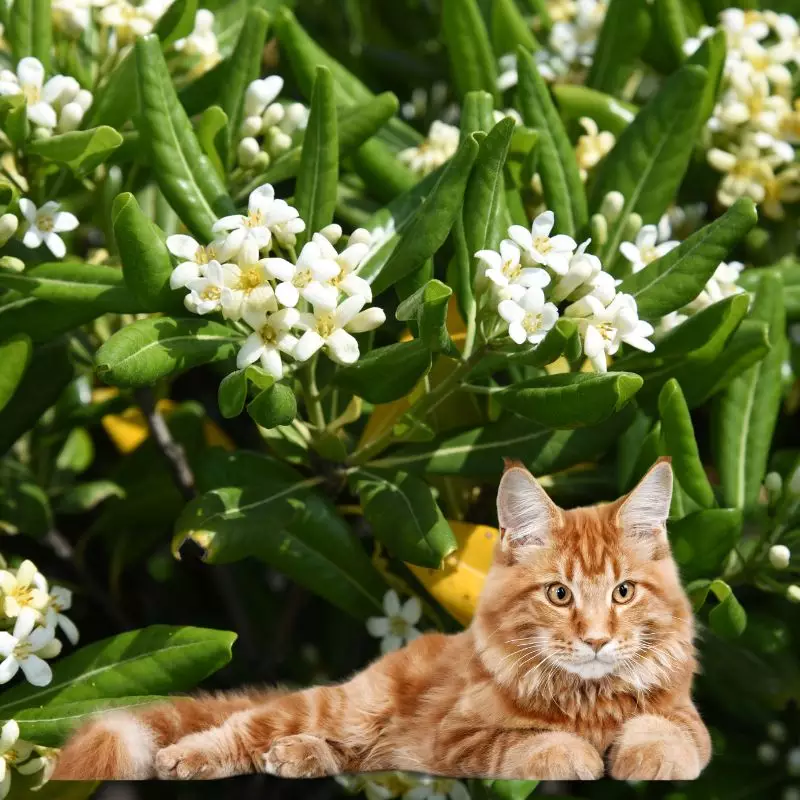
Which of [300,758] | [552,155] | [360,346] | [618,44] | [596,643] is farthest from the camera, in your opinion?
[618,44]

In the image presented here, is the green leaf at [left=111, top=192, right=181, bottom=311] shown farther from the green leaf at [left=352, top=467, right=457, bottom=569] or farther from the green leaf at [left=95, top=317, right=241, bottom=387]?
the green leaf at [left=352, top=467, right=457, bottom=569]

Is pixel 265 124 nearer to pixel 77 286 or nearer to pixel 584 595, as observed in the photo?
pixel 77 286

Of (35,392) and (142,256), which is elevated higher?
(142,256)

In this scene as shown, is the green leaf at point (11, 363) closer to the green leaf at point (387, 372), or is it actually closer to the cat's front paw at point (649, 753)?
the green leaf at point (387, 372)

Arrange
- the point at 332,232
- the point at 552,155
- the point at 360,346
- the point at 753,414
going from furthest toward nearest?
the point at 552,155, the point at 753,414, the point at 360,346, the point at 332,232

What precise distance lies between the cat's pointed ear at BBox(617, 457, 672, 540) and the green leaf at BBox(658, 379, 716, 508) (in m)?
0.24

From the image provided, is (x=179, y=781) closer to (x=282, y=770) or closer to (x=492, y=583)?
(x=282, y=770)

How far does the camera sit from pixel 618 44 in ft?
7.97

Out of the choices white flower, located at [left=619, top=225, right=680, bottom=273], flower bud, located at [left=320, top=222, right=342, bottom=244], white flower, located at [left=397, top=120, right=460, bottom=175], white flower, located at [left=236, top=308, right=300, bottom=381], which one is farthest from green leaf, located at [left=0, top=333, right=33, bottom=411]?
white flower, located at [left=619, top=225, right=680, bottom=273]

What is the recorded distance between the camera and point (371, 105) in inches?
79.2

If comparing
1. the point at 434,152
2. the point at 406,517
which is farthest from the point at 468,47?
the point at 406,517

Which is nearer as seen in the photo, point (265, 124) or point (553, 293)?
point (553, 293)

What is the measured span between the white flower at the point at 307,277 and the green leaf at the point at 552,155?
587 millimetres

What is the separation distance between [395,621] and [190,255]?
663 mm
